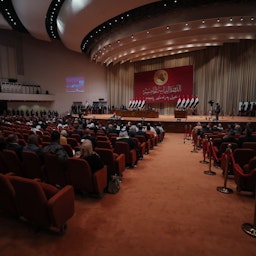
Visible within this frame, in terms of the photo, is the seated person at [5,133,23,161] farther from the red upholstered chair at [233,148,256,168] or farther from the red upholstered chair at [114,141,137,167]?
the red upholstered chair at [233,148,256,168]

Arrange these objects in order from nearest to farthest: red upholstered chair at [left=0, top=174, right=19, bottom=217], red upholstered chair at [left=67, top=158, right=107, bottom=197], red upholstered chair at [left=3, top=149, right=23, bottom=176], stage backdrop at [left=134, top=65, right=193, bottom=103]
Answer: red upholstered chair at [left=0, top=174, right=19, bottom=217]
red upholstered chair at [left=67, top=158, right=107, bottom=197]
red upholstered chair at [left=3, top=149, right=23, bottom=176]
stage backdrop at [left=134, top=65, right=193, bottom=103]

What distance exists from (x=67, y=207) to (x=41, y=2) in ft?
39.9

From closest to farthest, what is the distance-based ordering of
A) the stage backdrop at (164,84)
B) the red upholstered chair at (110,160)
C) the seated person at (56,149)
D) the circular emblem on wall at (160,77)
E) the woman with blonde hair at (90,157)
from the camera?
1. the woman with blonde hair at (90,157)
2. the seated person at (56,149)
3. the red upholstered chair at (110,160)
4. the stage backdrop at (164,84)
5. the circular emblem on wall at (160,77)

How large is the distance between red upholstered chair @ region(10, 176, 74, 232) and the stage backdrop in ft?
57.1

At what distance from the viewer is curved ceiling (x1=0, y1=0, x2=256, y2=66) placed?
34.9ft

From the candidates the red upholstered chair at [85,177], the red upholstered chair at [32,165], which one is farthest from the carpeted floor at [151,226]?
the red upholstered chair at [32,165]

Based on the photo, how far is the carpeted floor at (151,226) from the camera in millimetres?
2270

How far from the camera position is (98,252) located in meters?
2.22

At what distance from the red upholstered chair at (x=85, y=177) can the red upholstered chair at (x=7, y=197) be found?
1.01 meters

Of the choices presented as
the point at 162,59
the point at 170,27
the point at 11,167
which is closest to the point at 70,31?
the point at 170,27

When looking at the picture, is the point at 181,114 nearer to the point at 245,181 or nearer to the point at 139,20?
the point at 139,20

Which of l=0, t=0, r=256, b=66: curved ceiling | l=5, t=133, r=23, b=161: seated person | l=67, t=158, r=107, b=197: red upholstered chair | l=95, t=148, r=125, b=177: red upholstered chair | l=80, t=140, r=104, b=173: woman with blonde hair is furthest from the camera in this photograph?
l=0, t=0, r=256, b=66: curved ceiling

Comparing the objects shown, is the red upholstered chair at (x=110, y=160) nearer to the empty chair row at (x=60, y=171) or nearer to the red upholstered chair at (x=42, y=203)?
the empty chair row at (x=60, y=171)

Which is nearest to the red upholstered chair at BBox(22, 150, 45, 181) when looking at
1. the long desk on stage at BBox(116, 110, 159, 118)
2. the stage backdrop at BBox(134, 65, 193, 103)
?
the long desk on stage at BBox(116, 110, 159, 118)
